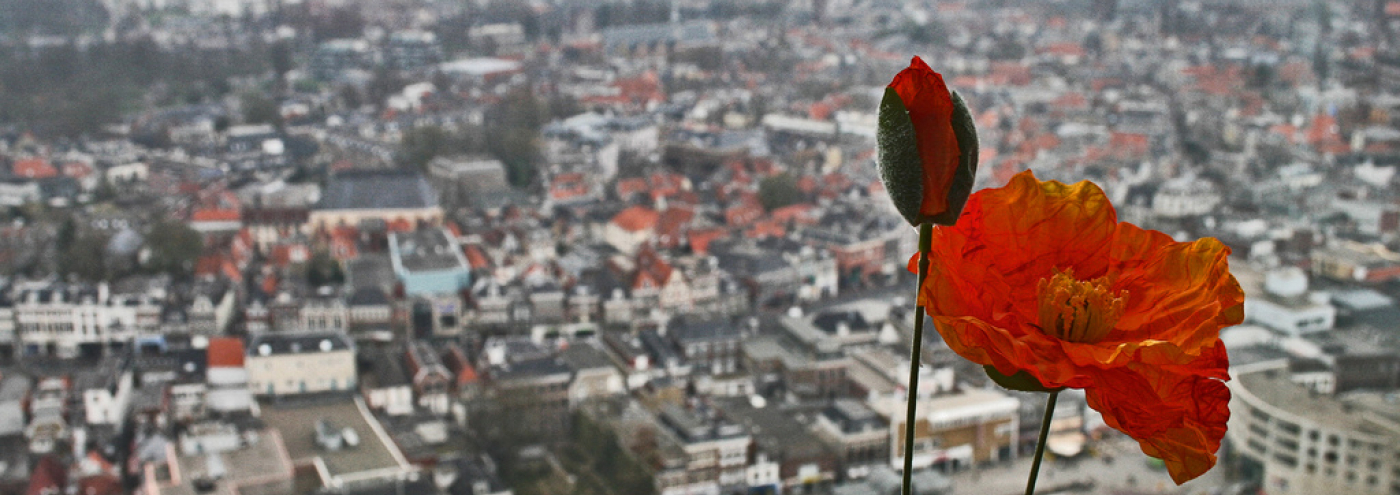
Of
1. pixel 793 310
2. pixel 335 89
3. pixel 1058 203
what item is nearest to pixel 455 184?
pixel 793 310

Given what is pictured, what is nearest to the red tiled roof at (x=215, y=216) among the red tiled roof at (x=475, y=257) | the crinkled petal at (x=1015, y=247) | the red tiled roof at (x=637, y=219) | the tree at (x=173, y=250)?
the tree at (x=173, y=250)

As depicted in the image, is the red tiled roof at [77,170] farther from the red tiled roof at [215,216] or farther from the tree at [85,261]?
the tree at [85,261]

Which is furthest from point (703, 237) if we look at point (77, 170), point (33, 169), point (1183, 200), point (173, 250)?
point (33, 169)

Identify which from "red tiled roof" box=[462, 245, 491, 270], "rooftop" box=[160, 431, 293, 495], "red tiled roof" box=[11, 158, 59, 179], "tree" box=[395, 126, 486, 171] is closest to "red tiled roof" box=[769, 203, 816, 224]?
"red tiled roof" box=[462, 245, 491, 270]

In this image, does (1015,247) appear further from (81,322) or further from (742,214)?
(742,214)

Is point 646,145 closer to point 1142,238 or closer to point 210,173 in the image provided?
point 210,173

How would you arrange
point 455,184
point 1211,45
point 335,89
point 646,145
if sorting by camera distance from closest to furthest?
1. point 455,184
2. point 646,145
3. point 335,89
4. point 1211,45
